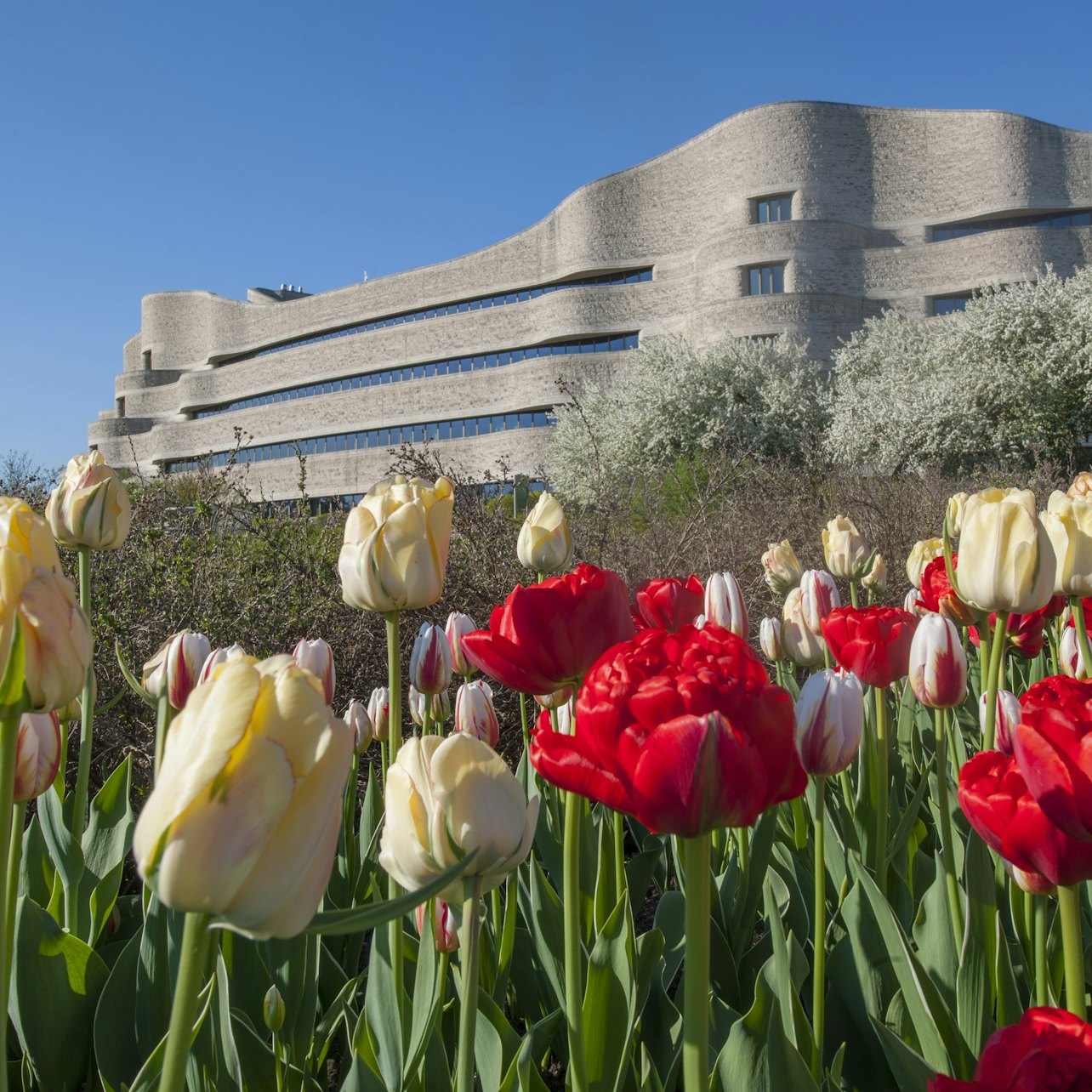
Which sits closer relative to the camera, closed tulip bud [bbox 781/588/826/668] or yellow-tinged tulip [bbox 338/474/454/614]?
yellow-tinged tulip [bbox 338/474/454/614]

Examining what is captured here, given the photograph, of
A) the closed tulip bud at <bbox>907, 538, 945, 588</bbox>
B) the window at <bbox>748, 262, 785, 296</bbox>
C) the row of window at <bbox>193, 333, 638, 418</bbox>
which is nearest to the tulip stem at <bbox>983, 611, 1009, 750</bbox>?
the closed tulip bud at <bbox>907, 538, 945, 588</bbox>

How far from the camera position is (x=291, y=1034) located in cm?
131

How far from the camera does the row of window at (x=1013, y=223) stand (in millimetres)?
33125

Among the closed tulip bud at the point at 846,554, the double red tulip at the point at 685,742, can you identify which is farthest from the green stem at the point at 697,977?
the closed tulip bud at the point at 846,554

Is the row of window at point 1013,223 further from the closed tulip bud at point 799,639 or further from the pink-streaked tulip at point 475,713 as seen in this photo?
the pink-streaked tulip at point 475,713

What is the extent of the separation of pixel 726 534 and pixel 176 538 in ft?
12.0

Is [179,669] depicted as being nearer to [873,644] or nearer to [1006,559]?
[873,644]

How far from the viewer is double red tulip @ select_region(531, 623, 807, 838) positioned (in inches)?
26.7

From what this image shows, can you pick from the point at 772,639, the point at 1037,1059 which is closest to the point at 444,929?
the point at 1037,1059

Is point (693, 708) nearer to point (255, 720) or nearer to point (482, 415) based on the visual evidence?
point (255, 720)

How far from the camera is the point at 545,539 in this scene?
6.28ft

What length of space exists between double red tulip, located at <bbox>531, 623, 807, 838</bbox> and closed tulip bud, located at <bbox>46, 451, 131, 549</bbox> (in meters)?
1.30

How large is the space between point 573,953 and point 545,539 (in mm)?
1030

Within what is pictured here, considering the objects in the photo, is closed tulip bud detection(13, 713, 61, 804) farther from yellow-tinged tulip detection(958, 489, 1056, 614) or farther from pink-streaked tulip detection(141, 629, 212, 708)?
yellow-tinged tulip detection(958, 489, 1056, 614)
